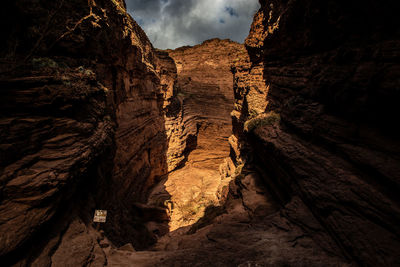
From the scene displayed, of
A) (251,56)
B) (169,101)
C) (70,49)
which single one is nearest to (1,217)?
(70,49)

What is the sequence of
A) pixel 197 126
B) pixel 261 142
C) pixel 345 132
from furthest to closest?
1. pixel 197 126
2. pixel 261 142
3. pixel 345 132

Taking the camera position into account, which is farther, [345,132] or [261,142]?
[261,142]

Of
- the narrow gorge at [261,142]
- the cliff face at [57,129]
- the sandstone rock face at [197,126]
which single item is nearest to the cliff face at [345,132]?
the narrow gorge at [261,142]

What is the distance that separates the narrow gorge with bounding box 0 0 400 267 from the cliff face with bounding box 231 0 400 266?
2 cm

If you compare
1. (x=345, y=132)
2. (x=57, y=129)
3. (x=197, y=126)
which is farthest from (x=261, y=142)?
(x=197, y=126)

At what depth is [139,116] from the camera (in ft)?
36.5

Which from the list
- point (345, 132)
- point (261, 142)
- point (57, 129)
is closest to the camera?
point (345, 132)

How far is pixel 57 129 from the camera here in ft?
13.1

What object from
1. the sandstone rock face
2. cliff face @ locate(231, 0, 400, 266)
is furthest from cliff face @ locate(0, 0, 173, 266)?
cliff face @ locate(231, 0, 400, 266)

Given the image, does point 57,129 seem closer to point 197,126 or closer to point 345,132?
point 345,132

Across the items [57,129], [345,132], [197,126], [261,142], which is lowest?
[197,126]

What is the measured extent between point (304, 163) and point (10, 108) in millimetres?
6713

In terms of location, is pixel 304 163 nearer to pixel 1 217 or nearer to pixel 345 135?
pixel 345 135

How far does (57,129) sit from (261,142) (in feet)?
20.1
